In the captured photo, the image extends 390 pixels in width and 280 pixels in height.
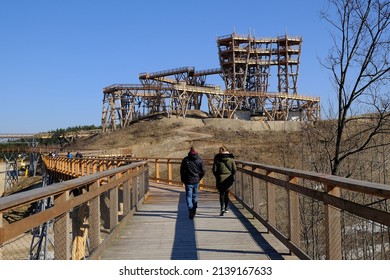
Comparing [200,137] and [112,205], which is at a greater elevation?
[200,137]

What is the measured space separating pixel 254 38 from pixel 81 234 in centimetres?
7622

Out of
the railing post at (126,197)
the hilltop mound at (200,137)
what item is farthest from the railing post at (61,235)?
the hilltop mound at (200,137)

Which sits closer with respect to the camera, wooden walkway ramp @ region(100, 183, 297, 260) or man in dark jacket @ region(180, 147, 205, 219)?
wooden walkway ramp @ region(100, 183, 297, 260)

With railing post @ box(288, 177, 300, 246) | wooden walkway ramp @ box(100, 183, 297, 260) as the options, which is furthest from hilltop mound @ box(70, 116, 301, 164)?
railing post @ box(288, 177, 300, 246)

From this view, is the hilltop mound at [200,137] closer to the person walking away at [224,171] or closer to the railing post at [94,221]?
the person walking away at [224,171]

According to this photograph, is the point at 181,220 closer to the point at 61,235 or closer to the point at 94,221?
the point at 94,221

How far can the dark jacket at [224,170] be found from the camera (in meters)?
10.4

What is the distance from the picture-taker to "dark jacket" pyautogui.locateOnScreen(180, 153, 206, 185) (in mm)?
10258

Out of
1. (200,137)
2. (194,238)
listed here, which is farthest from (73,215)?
(200,137)

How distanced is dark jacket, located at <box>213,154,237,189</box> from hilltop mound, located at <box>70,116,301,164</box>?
35.2m

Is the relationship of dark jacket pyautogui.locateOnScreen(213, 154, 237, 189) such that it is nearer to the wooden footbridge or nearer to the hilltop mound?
the wooden footbridge

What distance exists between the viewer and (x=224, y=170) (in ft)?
34.5

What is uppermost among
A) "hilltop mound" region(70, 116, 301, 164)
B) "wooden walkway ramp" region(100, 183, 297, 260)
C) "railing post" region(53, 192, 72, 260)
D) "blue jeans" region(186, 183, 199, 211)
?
"hilltop mound" region(70, 116, 301, 164)

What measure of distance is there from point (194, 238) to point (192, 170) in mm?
2779
